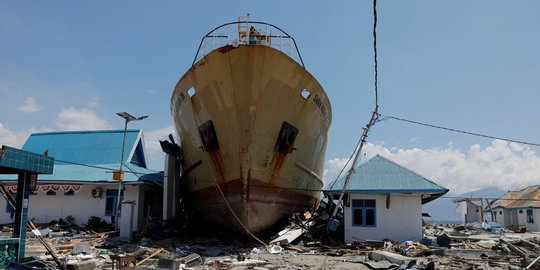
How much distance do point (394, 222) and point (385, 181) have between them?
1.61 meters

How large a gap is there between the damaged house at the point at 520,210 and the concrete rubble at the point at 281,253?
16707mm

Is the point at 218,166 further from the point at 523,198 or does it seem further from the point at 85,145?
the point at 523,198

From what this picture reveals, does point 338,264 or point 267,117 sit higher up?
point 267,117

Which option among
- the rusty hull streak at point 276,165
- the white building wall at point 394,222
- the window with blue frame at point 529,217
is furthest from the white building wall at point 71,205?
the window with blue frame at point 529,217

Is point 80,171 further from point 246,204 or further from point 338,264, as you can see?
point 338,264

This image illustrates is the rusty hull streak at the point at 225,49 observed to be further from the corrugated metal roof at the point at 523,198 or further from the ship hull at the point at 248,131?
the corrugated metal roof at the point at 523,198

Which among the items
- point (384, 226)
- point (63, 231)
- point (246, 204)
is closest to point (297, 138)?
point (246, 204)

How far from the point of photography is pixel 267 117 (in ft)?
44.8

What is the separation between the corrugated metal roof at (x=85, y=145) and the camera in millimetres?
23219

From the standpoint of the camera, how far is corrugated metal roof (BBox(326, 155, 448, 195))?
50.7 ft

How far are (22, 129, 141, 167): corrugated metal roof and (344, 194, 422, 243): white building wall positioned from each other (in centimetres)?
1352

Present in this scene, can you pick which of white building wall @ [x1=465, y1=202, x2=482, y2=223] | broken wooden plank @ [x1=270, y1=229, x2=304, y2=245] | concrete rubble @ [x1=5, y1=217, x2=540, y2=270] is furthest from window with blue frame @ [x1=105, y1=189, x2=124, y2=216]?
white building wall @ [x1=465, y1=202, x2=482, y2=223]

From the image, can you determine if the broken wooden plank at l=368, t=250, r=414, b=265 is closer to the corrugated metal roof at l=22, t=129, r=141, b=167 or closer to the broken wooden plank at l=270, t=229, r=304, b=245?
the broken wooden plank at l=270, t=229, r=304, b=245

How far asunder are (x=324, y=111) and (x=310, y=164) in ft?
7.36
